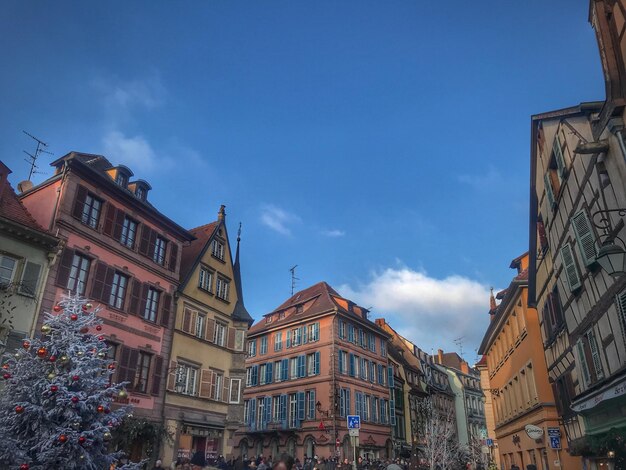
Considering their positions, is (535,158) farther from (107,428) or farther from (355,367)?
(355,367)

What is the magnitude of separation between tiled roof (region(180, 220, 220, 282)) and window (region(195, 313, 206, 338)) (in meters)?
2.19

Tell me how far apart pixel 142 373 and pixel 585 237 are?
17.9 metres

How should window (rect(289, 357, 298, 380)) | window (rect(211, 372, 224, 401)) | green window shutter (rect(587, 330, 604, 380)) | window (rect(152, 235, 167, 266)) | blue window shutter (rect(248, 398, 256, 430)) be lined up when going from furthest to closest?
blue window shutter (rect(248, 398, 256, 430))
window (rect(289, 357, 298, 380))
window (rect(211, 372, 224, 401))
window (rect(152, 235, 167, 266))
green window shutter (rect(587, 330, 604, 380))

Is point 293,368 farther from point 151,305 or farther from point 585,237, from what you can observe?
point 585,237

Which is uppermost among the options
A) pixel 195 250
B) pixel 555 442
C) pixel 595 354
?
pixel 195 250

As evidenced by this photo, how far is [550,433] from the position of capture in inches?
682

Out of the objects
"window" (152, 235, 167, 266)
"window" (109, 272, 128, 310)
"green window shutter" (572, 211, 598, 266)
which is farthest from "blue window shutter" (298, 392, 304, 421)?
"green window shutter" (572, 211, 598, 266)

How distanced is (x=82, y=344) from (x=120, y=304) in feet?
33.0

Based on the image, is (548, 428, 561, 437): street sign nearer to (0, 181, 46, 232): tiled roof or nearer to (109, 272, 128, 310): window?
(109, 272, 128, 310): window

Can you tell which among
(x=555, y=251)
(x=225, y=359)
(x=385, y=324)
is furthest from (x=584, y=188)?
(x=385, y=324)

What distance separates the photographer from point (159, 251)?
24.0 metres

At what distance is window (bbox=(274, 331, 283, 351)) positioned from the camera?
144 ft

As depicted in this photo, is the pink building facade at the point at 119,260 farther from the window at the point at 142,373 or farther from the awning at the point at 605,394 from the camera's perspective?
the awning at the point at 605,394

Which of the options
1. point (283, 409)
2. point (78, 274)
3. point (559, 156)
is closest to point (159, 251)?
point (78, 274)
